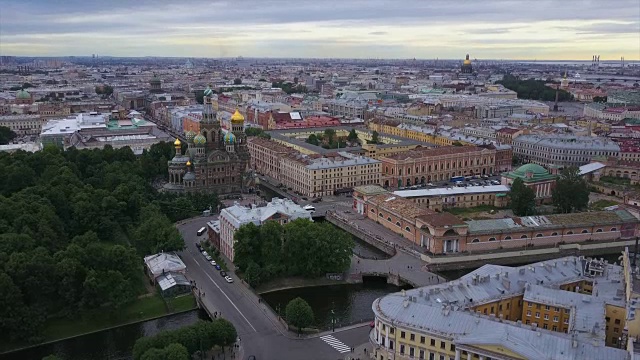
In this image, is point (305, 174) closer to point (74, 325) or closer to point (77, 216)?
point (77, 216)

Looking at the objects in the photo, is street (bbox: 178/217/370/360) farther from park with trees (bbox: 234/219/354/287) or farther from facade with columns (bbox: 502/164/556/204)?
facade with columns (bbox: 502/164/556/204)

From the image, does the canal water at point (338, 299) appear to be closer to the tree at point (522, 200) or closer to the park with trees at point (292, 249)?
the park with trees at point (292, 249)

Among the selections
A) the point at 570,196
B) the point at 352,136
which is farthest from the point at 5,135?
the point at 570,196

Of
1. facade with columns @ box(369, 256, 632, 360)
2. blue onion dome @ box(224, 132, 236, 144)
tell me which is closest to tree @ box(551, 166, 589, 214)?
facade with columns @ box(369, 256, 632, 360)

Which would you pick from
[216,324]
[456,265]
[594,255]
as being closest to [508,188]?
[594,255]

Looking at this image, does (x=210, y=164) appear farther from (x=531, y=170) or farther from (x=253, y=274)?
(x=531, y=170)
